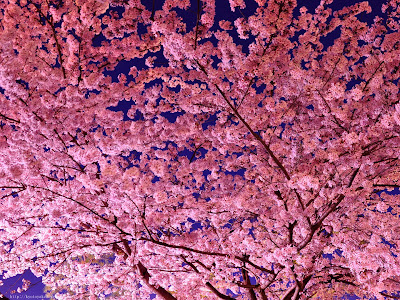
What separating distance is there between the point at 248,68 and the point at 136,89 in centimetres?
258

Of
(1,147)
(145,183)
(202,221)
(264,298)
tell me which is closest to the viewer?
(145,183)

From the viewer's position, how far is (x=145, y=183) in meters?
4.69

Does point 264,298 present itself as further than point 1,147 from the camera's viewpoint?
Yes

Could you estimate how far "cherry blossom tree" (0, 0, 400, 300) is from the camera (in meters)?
5.18

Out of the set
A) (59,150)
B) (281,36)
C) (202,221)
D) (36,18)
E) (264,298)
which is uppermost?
(36,18)

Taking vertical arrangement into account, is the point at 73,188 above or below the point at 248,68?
below

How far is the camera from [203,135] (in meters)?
6.88

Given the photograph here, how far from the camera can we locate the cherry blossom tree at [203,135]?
5.18 m

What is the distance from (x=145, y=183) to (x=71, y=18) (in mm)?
3509

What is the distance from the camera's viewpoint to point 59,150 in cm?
557

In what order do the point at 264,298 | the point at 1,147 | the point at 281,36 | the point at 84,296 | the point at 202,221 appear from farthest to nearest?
the point at 84,296, the point at 202,221, the point at 264,298, the point at 281,36, the point at 1,147

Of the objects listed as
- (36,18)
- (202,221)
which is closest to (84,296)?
(202,221)

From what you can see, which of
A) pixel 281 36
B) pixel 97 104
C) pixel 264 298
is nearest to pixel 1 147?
pixel 97 104

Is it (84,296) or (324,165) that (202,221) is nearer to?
(324,165)
